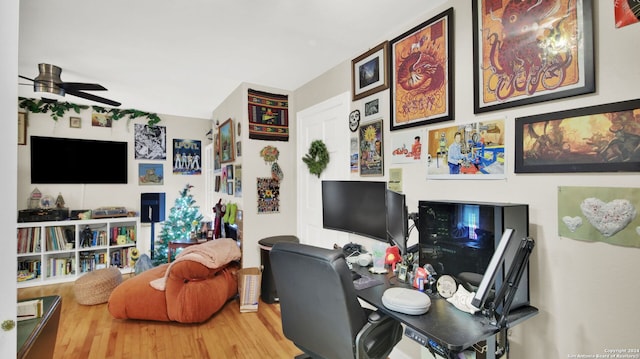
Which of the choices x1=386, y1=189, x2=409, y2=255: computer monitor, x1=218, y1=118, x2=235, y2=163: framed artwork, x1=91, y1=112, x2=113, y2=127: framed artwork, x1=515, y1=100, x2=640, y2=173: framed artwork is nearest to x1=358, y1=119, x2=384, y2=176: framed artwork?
x1=386, y1=189, x2=409, y2=255: computer monitor

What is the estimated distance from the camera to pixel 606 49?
1193 mm

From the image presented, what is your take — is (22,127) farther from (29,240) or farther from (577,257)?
(577,257)

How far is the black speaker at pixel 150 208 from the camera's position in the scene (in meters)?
4.41

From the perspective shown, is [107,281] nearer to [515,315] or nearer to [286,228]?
[286,228]

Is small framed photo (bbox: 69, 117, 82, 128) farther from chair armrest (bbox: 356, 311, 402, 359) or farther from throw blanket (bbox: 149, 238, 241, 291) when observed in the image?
chair armrest (bbox: 356, 311, 402, 359)

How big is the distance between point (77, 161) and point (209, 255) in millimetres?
3047

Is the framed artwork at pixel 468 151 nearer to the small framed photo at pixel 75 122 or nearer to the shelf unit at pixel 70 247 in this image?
the shelf unit at pixel 70 247

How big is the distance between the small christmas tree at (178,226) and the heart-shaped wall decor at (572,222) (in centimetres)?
449

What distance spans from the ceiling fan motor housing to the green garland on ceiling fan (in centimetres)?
161

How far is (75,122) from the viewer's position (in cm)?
419

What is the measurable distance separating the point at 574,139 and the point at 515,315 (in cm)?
85

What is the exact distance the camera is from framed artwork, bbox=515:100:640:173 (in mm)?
1130

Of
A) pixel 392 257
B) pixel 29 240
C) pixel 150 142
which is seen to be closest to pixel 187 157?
pixel 150 142

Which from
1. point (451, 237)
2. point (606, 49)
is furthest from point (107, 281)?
point (606, 49)
